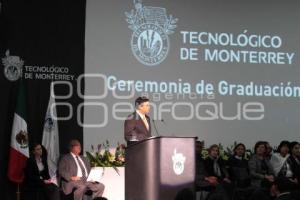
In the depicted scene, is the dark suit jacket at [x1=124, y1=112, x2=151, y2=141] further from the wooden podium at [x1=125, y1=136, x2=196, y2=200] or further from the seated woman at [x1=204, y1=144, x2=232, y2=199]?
the seated woman at [x1=204, y1=144, x2=232, y2=199]

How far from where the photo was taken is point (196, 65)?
887 cm

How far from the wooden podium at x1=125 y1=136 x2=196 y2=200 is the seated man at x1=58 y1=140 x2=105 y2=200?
2706 millimetres

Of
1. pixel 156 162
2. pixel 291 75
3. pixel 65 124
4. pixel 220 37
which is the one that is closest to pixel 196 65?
pixel 220 37

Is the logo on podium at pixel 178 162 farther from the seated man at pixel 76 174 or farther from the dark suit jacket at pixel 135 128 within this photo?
the seated man at pixel 76 174

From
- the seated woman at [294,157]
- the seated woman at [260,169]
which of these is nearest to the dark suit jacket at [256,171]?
the seated woman at [260,169]

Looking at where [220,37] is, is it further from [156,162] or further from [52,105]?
[156,162]

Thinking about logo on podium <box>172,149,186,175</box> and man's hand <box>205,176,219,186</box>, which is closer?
logo on podium <box>172,149,186,175</box>

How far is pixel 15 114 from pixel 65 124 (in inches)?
28.1

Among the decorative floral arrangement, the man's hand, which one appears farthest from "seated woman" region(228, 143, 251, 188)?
the decorative floral arrangement

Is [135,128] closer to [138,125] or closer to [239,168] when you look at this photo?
[138,125]

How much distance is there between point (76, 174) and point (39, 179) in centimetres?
48

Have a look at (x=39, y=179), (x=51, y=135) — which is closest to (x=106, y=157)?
(x=51, y=135)

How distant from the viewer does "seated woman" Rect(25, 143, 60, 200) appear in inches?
293

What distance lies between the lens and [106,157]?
8039 millimetres
